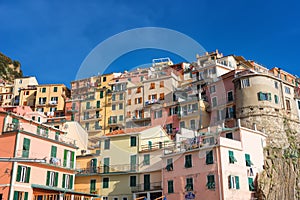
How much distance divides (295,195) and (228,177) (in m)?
7.70

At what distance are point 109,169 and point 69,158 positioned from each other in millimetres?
5490

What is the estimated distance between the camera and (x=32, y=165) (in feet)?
96.6

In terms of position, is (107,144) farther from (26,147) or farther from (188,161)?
(26,147)

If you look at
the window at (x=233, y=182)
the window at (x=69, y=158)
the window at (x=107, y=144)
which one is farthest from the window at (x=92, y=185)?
the window at (x=233, y=182)

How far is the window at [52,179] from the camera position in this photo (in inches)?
1223

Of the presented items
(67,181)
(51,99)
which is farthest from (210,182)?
(51,99)

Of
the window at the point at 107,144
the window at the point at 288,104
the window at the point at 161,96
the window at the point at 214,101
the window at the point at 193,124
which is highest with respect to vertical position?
the window at the point at 161,96

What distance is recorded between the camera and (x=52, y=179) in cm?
3153

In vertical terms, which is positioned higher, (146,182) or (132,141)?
(132,141)

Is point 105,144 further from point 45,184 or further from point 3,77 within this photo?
point 3,77

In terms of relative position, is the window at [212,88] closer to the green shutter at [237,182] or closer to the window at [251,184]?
the window at [251,184]

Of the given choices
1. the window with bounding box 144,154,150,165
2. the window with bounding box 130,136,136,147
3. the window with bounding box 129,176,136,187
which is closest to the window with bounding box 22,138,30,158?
the window with bounding box 129,176,136,187

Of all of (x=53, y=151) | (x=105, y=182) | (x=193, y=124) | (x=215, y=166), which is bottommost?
(x=105, y=182)

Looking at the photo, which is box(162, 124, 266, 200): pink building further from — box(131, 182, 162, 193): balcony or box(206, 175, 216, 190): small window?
box(131, 182, 162, 193): balcony
